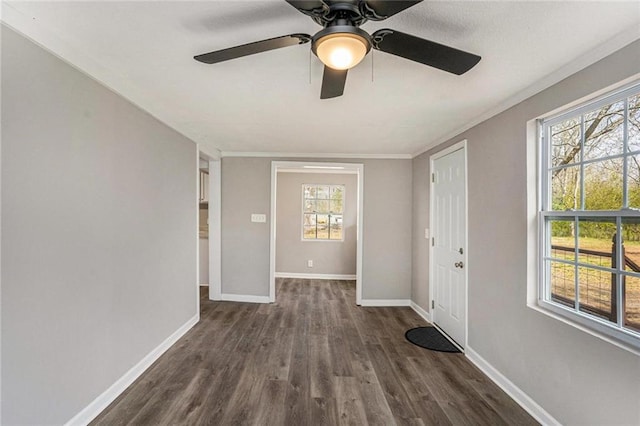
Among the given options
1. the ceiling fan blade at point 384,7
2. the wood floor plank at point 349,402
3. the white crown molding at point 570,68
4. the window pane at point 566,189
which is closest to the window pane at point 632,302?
the window pane at point 566,189

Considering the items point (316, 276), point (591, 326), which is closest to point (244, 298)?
point (316, 276)

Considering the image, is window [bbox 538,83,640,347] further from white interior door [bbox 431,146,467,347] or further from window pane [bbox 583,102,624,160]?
white interior door [bbox 431,146,467,347]

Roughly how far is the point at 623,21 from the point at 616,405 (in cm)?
185

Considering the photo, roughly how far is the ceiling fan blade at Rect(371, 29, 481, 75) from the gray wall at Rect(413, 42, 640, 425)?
887 mm

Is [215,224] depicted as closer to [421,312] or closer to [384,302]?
[384,302]

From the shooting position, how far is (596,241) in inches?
68.4

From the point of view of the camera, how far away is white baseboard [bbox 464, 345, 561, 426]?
6.42 ft

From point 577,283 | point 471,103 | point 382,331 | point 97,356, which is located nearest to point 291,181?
point 382,331

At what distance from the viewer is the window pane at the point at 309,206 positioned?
6355mm

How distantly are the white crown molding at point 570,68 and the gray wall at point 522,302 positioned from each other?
0.10 ft

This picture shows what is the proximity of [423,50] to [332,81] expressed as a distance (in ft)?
1.55

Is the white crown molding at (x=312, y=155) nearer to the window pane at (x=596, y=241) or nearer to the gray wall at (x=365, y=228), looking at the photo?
the gray wall at (x=365, y=228)

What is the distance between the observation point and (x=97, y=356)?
2002 mm

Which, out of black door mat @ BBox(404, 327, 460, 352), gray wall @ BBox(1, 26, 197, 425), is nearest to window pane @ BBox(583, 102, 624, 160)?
black door mat @ BBox(404, 327, 460, 352)
